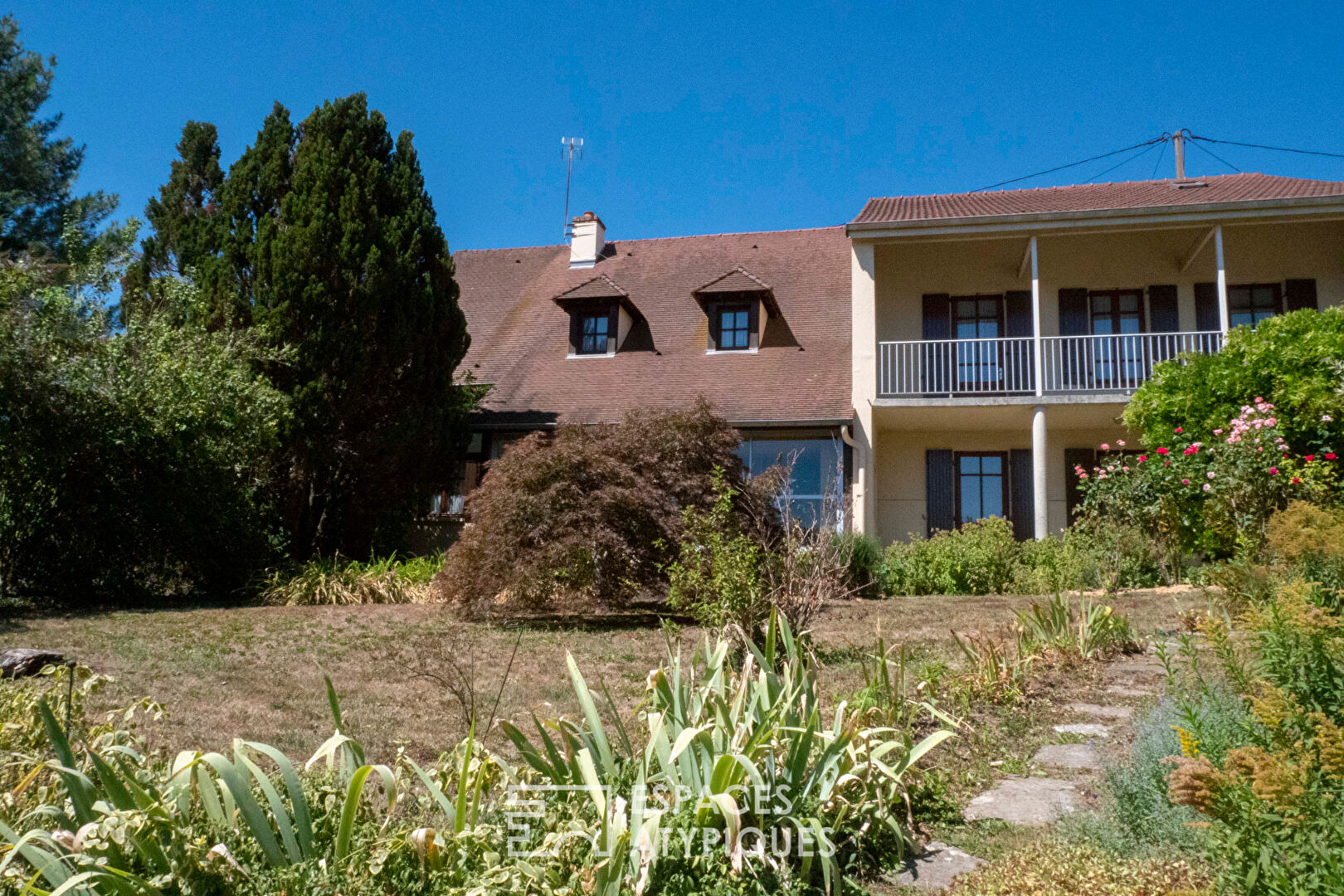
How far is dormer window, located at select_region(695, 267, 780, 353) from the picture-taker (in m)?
17.3

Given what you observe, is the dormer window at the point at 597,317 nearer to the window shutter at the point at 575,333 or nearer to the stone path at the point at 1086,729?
the window shutter at the point at 575,333

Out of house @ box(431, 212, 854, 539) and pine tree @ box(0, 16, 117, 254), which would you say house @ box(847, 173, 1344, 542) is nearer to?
house @ box(431, 212, 854, 539)

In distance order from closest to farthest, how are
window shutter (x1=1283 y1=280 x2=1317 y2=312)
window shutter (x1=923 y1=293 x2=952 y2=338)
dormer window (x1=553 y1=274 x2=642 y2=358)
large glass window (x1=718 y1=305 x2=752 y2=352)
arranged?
window shutter (x1=1283 y1=280 x2=1317 y2=312), window shutter (x1=923 y1=293 x2=952 y2=338), large glass window (x1=718 y1=305 x2=752 y2=352), dormer window (x1=553 y1=274 x2=642 y2=358)

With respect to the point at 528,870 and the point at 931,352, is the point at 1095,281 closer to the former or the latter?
the point at 931,352

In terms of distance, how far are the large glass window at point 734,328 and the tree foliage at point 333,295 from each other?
4.87 metres

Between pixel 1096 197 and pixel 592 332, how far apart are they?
385 inches

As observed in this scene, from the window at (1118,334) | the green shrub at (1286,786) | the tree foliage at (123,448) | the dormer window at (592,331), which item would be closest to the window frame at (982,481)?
the window at (1118,334)

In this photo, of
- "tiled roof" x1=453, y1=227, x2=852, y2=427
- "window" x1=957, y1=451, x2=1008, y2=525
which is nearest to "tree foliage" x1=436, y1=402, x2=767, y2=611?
"tiled roof" x1=453, y1=227, x2=852, y2=427

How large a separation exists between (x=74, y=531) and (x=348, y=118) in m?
7.53

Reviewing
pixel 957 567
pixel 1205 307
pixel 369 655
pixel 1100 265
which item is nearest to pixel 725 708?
pixel 369 655

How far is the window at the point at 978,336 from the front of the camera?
16750 millimetres

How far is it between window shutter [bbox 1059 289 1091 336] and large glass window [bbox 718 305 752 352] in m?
5.58

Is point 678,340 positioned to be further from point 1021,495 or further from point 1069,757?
point 1069,757

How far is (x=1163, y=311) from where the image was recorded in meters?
16.6
